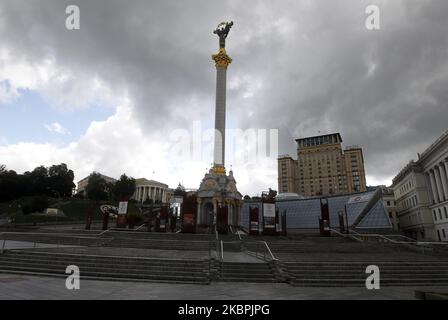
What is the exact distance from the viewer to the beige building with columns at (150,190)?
14912 cm

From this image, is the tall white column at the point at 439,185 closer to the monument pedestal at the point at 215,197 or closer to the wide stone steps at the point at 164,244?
the monument pedestal at the point at 215,197

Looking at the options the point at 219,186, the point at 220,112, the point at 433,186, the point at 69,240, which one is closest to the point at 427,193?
the point at 433,186

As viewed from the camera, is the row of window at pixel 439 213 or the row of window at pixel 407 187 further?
the row of window at pixel 407 187

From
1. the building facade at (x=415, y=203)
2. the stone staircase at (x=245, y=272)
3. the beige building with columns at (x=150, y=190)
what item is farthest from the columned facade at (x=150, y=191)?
the stone staircase at (x=245, y=272)

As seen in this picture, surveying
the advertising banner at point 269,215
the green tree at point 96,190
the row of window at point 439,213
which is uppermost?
the green tree at point 96,190

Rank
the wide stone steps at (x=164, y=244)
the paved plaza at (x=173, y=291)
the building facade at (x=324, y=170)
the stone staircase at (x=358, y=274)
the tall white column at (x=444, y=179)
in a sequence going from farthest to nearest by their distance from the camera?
1. the building facade at (x=324, y=170)
2. the tall white column at (x=444, y=179)
3. the wide stone steps at (x=164, y=244)
4. the stone staircase at (x=358, y=274)
5. the paved plaza at (x=173, y=291)

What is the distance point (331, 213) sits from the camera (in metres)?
77.6

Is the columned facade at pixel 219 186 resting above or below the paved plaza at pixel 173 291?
above

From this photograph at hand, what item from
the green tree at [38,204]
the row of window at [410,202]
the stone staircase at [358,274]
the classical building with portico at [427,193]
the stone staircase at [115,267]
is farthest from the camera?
the green tree at [38,204]

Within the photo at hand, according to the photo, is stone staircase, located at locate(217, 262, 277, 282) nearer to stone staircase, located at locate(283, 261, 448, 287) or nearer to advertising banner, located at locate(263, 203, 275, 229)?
stone staircase, located at locate(283, 261, 448, 287)

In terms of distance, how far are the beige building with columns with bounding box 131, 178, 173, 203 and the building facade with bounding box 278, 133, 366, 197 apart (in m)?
63.2

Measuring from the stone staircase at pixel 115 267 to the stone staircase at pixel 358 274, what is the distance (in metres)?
5.09

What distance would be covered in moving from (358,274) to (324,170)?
144202 mm

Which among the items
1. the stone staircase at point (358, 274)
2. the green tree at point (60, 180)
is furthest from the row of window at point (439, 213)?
the green tree at point (60, 180)
